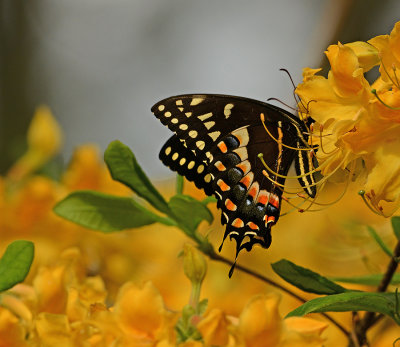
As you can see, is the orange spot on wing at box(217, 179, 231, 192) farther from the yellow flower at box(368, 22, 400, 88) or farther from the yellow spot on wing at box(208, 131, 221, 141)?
the yellow flower at box(368, 22, 400, 88)

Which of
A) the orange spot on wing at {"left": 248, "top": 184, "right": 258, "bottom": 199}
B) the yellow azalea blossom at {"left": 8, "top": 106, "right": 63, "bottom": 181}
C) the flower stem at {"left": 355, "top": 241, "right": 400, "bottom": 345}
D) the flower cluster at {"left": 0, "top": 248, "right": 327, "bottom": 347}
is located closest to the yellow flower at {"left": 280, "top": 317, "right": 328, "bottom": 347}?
the flower cluster at {"left": 0, "top": 248, "right": 327, "bottom": 347}

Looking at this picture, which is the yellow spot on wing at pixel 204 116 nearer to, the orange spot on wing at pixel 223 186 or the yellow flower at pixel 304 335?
the orange spot on wing at pixel 223 186

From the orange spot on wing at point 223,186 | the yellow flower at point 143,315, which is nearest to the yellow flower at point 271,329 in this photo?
the yellow flower at point 143,315

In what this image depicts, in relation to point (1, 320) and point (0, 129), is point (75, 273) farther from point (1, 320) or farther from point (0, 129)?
point (0, 129)

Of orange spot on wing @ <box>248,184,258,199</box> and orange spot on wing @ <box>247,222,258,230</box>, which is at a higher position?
orange spot on wing @ <box>248,184,258,199</box>

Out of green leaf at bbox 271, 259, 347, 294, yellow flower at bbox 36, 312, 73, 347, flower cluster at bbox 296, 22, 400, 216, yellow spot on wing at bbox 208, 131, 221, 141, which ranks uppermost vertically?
flower cluster at bbox 296, 22, 400, 216

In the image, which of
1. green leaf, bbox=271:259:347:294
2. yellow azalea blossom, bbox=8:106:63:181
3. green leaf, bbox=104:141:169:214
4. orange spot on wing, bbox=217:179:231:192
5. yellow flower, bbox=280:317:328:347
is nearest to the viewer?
yellow flower, bbox=280:317:328:347

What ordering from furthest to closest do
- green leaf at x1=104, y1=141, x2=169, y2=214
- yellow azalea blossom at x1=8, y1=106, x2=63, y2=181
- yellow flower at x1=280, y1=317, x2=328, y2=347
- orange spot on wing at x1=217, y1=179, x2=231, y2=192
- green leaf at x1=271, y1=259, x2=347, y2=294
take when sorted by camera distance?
yellow azalea blossom at x1=8, y1=106, x2=63, y2=181 < orange spot on wing at x1=217, y1=179, x2=231, y2=192 < green leaf at x1=104, y1=141, x2=169, y2=214 < green leaf at x1=271, y1=259, x2=347, y2=294 < yellow flower at x1=280, y1=317, x2=328, y2=347

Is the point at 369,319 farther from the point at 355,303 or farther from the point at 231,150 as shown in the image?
the point at 231,150

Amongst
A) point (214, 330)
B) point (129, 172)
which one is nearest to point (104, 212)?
point (129, 172)
